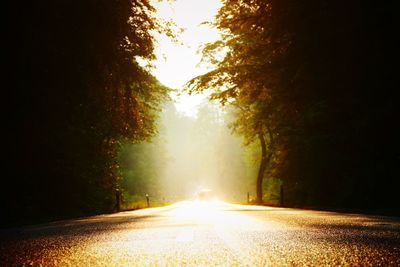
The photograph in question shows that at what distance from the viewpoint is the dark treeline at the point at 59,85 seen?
463 inches

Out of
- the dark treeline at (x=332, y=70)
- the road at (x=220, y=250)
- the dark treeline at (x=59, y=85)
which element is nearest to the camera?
the road at (x=220, y=250)

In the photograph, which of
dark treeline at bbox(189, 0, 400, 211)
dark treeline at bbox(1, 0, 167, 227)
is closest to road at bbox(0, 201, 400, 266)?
dark treeline at bbox(189, 0, 400, 211)

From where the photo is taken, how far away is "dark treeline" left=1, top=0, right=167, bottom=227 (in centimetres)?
1175

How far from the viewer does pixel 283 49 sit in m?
13.1

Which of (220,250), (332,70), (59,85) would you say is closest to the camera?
(220,250)

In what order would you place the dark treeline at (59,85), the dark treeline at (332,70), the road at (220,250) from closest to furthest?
the road at (220,250), the dark treeline at (332,70), the dark treeline at (59,85)

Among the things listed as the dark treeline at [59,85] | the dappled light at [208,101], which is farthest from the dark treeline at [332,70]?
the dark treeline at [59,85]

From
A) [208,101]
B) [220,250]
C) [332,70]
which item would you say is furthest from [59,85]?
[220,250]

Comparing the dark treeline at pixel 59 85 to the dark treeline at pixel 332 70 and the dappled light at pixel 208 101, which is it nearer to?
the dappled light at pixel 208 101

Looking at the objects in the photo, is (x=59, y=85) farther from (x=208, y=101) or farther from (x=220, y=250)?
(x=220, y=250)

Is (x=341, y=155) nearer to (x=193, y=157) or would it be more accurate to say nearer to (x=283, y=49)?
(x=283, y=49)

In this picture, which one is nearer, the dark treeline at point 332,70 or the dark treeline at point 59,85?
the dark treeline at point 332,70

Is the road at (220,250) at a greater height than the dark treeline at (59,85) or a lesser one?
lesser

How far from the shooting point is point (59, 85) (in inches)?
511
